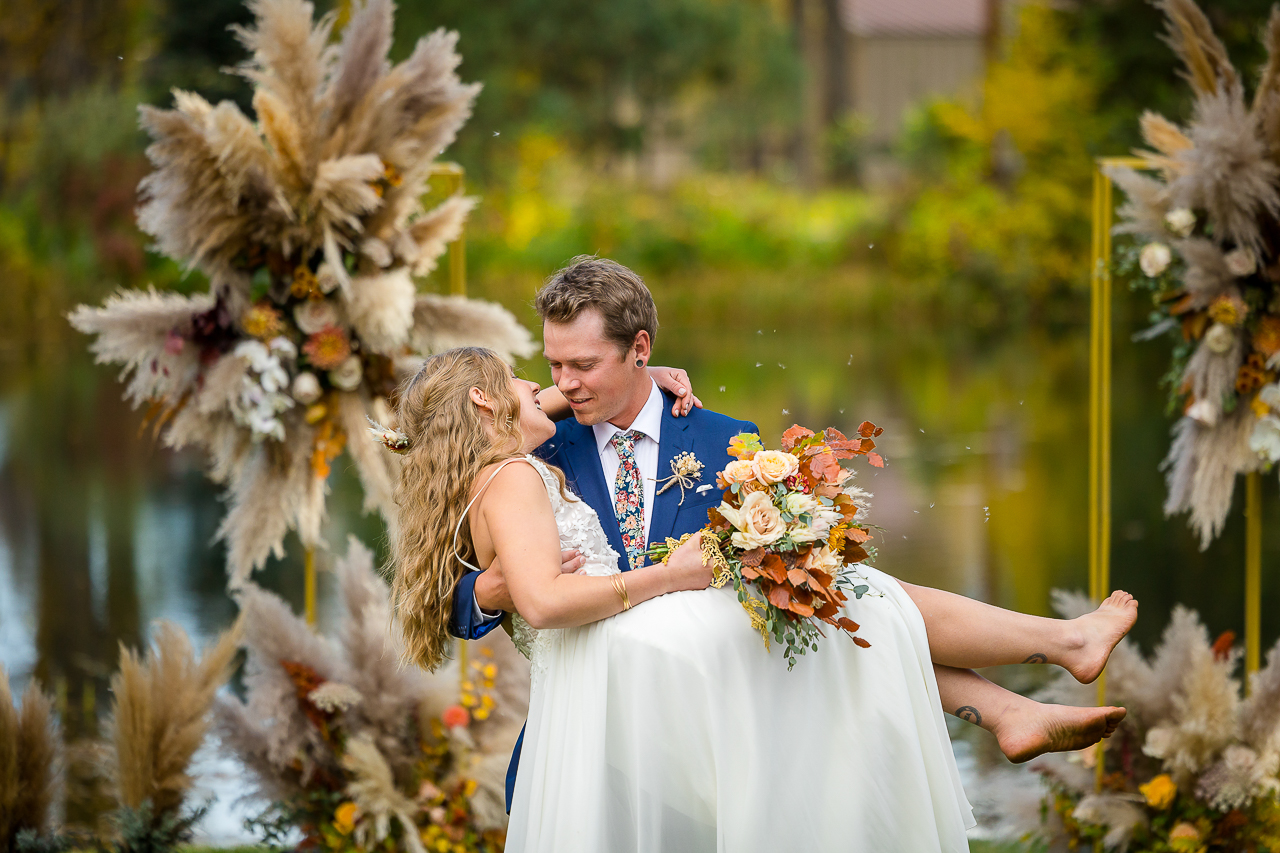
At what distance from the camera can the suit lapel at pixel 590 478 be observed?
281cm

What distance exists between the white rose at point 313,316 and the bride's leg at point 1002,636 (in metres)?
1.93

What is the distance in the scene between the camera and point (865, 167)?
29.3 m

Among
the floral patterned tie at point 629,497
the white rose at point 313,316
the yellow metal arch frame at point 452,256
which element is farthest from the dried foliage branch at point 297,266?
the floral patterned tie at point 629,497

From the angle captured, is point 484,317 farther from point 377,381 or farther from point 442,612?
point 442,612

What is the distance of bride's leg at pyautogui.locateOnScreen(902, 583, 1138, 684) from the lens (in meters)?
2.79

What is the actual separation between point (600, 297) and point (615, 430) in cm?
34

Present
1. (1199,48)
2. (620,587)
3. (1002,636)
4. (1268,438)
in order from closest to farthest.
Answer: (620,587), (1002,636), (1268,438), (1199,48)

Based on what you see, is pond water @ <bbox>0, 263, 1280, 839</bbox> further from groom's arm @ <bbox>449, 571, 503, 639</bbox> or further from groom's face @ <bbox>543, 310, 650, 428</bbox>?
groom's arm @ <bbox>449, 571, 503, 639</bbox>

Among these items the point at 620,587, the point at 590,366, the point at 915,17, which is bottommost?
the point at 620,587

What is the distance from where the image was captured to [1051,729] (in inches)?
110

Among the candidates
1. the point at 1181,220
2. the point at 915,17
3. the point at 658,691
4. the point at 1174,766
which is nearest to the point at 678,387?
the point at 658,691

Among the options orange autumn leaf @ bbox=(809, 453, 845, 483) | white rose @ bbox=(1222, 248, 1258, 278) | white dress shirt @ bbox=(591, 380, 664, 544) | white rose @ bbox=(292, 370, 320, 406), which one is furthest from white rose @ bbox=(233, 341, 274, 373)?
white rose @ bbox=(1222, 248, 1258, 278)

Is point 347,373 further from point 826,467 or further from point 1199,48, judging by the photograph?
point 1199,48

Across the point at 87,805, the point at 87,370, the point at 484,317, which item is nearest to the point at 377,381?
the point at 484,317
